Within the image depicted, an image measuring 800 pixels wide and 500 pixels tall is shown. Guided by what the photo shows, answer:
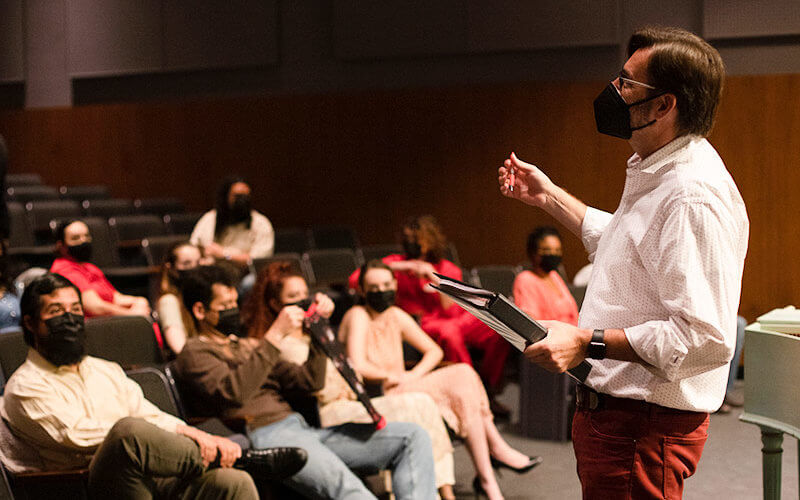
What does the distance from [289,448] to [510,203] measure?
176 inches

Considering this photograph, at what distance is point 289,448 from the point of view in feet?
9.81

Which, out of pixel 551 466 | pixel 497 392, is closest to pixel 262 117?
pixel 497 392

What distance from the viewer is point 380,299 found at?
4.18m

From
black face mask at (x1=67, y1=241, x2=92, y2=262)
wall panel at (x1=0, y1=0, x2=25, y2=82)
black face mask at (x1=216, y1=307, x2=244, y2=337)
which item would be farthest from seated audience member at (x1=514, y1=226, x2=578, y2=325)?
wall panel at (x1=0, y1=0, x2=25, y2=82)

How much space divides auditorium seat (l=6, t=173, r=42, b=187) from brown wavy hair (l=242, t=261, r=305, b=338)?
6.39 meters

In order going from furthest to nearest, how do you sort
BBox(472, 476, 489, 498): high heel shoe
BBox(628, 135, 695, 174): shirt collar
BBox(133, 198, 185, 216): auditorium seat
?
1. BBox(133, 198, 185, 216): auditorium seat
2. BBox(472, 476, 489, 498): high heel shoe
3. BBox(628, 135, 695, 174): shirt collar

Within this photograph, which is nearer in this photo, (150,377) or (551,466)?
(150,377)

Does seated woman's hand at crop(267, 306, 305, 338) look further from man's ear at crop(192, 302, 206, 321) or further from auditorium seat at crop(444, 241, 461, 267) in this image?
auditorium seat at crop(444, 241, 461, 267)

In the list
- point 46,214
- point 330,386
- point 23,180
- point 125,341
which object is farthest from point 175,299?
point 23,180

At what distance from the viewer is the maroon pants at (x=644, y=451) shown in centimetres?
166

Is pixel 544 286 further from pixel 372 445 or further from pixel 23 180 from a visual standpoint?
pixel 23 180

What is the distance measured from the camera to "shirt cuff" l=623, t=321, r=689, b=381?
1.53 meters

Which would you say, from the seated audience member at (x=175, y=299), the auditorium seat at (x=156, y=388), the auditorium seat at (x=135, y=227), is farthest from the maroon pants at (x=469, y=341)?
the auditorium seat at (x=135, y=227)

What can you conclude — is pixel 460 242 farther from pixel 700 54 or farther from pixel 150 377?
pixel 700 54
